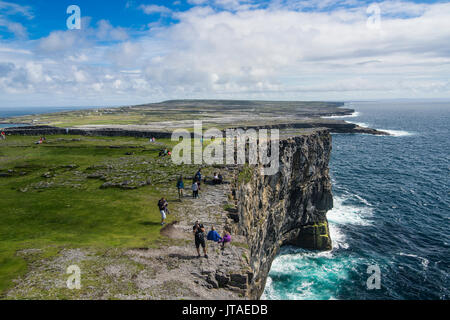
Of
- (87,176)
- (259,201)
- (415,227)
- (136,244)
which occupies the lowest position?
(415,227)

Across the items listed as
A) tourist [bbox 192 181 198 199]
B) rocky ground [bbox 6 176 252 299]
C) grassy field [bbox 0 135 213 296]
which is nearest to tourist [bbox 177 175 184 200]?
grassy field [bbox 0 135 213 296]

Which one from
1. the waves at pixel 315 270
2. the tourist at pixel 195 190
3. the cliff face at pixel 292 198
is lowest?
the waves at pixel 315 270

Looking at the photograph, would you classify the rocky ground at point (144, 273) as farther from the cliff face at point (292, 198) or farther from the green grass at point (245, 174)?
the cliff face at point (292, 198)

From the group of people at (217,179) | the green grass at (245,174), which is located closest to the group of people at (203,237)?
the group of people at (217,179)

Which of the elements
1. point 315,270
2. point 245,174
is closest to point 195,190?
point 245,174
